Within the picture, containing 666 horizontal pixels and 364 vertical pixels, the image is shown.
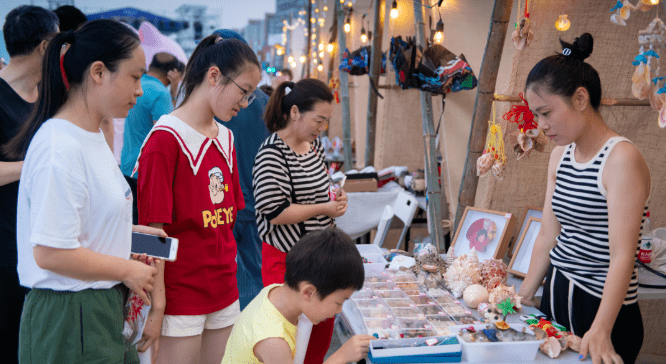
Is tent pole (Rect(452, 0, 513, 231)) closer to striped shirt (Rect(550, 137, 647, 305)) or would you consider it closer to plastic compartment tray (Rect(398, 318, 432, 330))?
striped shirt (Rect(550, 137, 647, 305))

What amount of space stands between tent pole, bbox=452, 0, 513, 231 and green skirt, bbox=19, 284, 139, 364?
2.10 m

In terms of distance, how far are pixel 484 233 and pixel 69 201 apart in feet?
6.53

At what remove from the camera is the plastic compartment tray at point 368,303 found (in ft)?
5.30

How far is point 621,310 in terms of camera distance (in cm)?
139

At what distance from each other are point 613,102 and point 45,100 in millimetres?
2513

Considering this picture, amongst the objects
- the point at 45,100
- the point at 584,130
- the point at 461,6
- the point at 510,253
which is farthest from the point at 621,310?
the point at 461,6

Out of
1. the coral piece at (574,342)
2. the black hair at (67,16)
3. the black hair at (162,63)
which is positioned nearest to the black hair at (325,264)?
the coral piece at (574,342)

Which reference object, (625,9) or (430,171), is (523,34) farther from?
(430,171)

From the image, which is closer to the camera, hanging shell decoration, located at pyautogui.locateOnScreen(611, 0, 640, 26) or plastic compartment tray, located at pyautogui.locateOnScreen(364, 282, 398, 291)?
hanging shell decoration, located at pyautogui.locateOnScreen(611, 0, 640, 26)

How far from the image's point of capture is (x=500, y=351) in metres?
1.31

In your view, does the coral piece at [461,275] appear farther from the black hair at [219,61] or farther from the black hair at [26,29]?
the black hair at [26,29]

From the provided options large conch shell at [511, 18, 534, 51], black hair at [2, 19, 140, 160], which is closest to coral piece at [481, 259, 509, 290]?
large conch shell at [511, 18, 534, 51]

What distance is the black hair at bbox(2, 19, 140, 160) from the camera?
3.55 ft

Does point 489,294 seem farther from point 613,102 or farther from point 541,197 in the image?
point 613,102
